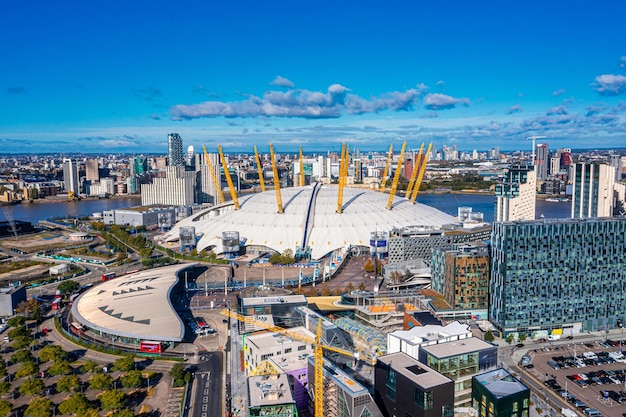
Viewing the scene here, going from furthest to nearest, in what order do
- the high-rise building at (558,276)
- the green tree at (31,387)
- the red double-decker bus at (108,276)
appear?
the red double-decker bus at (108,276)
the high-rise building at (558,276)
the green tree at (31,387)

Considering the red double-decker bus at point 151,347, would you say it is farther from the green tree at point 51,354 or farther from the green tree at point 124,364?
the green tree at point 51,354

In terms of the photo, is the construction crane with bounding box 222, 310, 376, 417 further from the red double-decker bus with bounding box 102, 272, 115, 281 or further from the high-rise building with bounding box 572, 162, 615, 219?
the high-rise building with bounding box 572, 162, 615, 219

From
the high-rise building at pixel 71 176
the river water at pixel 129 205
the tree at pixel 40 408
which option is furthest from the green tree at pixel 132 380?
the high-rise building at pixel 71 176

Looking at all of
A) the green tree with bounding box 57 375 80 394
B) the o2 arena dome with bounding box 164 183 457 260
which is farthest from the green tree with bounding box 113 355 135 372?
the o2 arena dome with bounding box 164 183 457 260

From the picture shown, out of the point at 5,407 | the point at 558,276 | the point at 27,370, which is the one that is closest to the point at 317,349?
the point at 5,407

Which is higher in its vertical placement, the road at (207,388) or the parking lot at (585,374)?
the road at (207,388)

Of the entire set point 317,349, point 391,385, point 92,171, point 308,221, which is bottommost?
point 391,385

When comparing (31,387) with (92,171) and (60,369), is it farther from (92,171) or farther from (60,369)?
(92,171)
